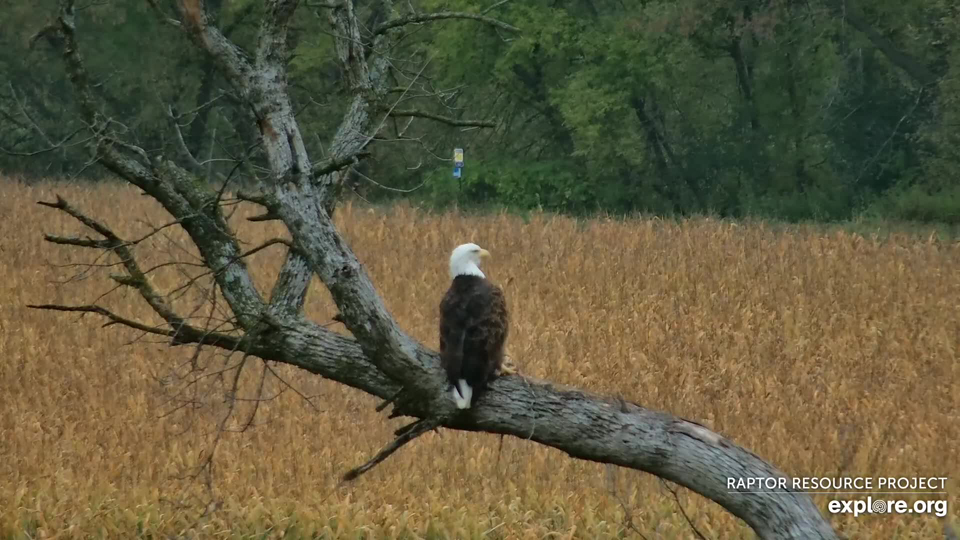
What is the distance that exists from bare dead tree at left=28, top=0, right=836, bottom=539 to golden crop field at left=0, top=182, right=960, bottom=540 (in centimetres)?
24

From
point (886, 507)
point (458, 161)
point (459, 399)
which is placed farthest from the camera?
point (458, 161)

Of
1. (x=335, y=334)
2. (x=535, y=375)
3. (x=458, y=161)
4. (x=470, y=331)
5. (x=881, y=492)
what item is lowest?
(x=881, y=492)

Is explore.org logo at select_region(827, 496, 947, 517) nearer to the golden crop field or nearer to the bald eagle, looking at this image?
the golden crop field

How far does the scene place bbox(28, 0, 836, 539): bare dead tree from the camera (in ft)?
12.0

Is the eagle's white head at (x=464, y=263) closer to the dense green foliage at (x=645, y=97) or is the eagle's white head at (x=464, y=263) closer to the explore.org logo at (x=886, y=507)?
the explore.org logo at (x=886, y=507)

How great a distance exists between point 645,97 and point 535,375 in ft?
68.5

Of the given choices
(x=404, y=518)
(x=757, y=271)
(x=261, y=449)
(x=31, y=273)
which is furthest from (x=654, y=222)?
(x=404, y=518)

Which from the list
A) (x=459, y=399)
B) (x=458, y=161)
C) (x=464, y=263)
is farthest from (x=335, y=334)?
(x=458, y=161)

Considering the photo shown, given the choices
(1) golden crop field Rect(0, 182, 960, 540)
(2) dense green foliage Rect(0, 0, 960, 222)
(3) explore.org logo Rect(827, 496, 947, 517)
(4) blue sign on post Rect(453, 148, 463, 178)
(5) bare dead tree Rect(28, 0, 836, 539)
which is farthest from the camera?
(2) dense green foliage Rect(0, 0, 960, 222)

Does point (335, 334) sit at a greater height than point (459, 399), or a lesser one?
greater

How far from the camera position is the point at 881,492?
25.0ft

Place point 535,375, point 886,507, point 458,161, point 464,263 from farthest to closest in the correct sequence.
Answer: point 458,161 < point 535,375 < point 886,507 < point 464,263

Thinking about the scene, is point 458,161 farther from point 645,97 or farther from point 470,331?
point 645,97

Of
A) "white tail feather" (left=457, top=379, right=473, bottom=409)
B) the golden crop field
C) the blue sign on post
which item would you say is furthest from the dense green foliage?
"white tail feather" (left=457, top=379, right=473, bottom=409)
